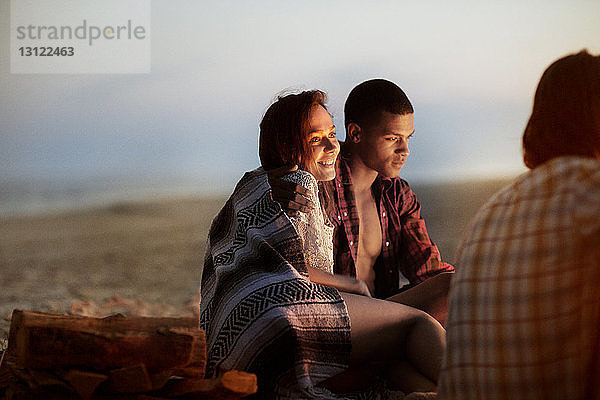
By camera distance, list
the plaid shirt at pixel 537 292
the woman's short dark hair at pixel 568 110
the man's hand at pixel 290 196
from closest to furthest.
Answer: the plaid shirt at pixel 537 292 < the woman's short dark hair at pixel 568 110 < the man's hand at pixel 290 196

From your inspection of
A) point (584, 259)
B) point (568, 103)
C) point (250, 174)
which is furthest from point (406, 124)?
point (584, 259)

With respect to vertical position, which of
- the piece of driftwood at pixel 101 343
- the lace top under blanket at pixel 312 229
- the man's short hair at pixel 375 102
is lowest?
the piece of driftwood at pixel 101 343

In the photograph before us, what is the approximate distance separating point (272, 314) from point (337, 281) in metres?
0.39

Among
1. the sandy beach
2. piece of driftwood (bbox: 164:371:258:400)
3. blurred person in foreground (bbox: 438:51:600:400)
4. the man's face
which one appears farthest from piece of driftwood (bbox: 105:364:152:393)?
the sandy beach

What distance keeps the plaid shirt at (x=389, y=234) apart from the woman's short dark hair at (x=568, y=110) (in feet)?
5.24

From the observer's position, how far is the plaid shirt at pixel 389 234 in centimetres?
365

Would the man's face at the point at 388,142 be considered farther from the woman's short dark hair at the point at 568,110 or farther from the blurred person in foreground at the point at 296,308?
the woman's short dark hair at the point at 568,110

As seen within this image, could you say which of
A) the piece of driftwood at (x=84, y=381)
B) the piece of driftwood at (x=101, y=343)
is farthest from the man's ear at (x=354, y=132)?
the piece of driftwood at (x=84, y=381)

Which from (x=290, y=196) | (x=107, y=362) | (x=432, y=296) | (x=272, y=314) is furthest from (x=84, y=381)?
(x=432, y=296)

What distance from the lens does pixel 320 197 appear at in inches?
142

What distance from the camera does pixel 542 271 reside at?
1930mm

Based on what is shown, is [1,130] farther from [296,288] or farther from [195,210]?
[296,288]

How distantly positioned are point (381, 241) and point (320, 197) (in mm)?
411

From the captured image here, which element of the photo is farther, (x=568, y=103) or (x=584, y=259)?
(x=568, y=103)
